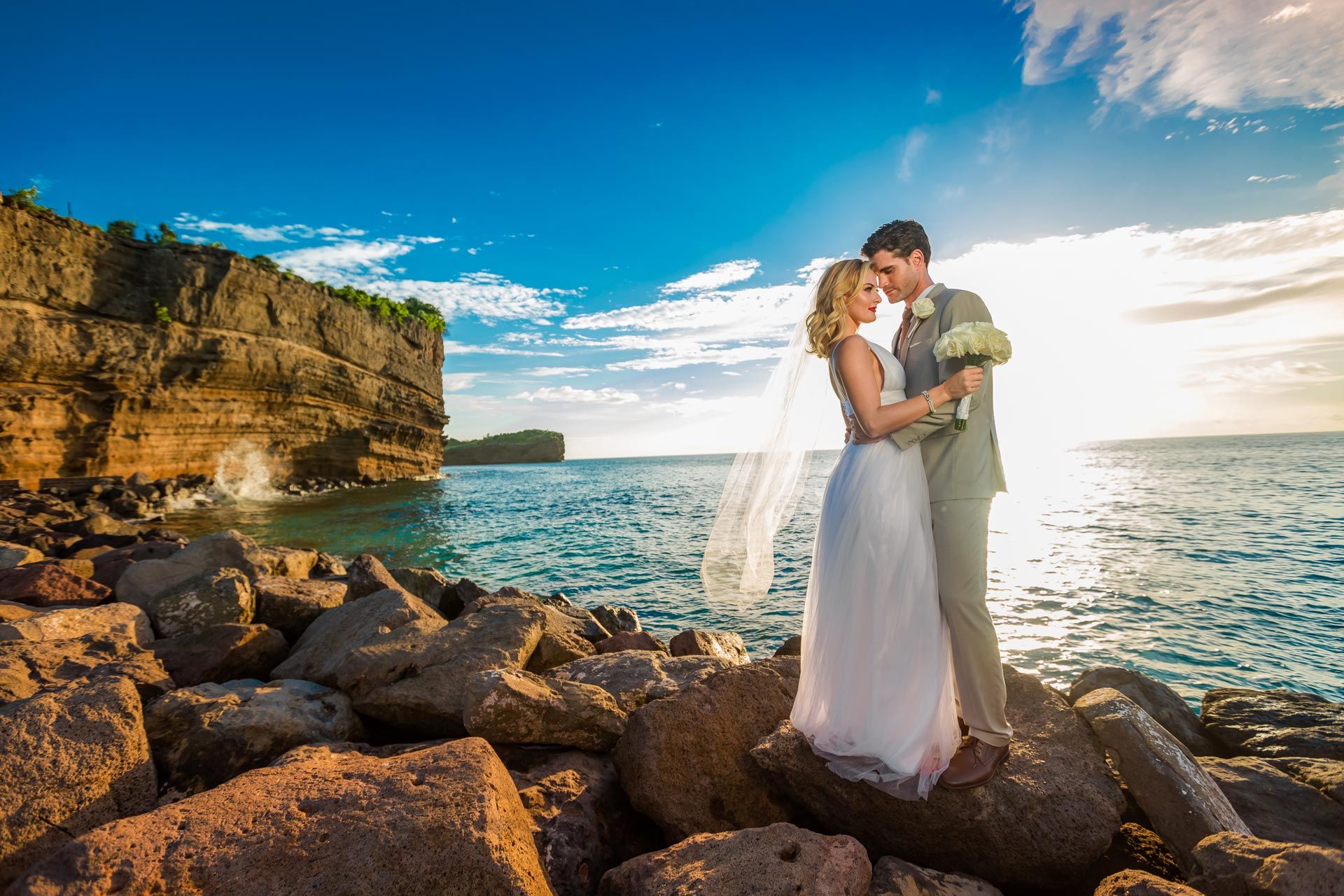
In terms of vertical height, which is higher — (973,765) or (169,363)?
(169,363)

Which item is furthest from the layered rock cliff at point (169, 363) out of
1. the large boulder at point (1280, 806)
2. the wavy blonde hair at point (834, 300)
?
the large boulder at point (1280, 806)

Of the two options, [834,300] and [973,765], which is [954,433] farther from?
[973,765]

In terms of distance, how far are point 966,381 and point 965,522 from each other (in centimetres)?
78

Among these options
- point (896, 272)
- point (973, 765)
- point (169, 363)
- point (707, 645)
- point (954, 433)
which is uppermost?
point (169, 363)

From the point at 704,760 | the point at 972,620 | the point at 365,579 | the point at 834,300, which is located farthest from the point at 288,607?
the point at 972,620

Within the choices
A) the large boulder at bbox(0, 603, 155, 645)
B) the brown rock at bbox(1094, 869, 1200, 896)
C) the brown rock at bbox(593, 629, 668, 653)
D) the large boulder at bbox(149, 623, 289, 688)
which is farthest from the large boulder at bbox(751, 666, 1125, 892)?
the large boulder at bbox(0, 603, 155, 645)

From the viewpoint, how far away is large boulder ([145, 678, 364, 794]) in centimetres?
334

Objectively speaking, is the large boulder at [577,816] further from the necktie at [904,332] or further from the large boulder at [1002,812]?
the necktie at [904,332]

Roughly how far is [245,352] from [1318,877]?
38.0m

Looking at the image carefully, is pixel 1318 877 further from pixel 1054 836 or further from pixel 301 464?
pixel 301 464

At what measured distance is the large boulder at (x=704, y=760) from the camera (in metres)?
3.38

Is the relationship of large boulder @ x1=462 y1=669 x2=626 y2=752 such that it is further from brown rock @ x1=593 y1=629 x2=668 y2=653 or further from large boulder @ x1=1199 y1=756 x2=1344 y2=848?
large boulder @ x1=1199 y1=756 x2=1344 y2=848

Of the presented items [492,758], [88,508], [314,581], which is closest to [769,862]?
[492,758]

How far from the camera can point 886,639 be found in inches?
132
